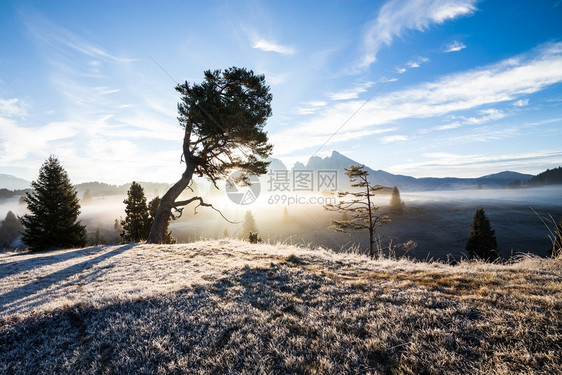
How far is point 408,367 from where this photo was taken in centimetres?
221

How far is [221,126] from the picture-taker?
11523mm

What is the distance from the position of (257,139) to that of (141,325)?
34.5 feet

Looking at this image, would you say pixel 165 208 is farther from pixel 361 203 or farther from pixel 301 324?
pixel 361 203

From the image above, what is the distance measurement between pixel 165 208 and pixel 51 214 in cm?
1793

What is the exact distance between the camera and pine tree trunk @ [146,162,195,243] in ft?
44.1

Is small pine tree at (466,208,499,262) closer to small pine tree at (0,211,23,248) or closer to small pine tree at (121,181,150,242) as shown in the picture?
small pine tree at (121,181,150,242)

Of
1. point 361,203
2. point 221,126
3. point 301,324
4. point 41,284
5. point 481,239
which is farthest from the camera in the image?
point 481,239

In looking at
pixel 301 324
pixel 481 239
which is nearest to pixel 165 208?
pixel 301 324

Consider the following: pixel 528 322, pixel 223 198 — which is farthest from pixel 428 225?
pixel 223 198

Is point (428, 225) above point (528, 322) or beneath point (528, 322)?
beneath

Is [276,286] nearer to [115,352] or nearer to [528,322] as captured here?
[115,352]

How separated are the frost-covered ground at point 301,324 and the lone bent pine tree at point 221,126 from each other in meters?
7.99

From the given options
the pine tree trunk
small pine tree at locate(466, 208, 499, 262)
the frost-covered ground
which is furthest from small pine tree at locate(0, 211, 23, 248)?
small pine tree at locate(466, 208, 499, 262)

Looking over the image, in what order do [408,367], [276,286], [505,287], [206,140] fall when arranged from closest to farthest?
[408,367] < [505,287] < [276,286] < [206,140]
